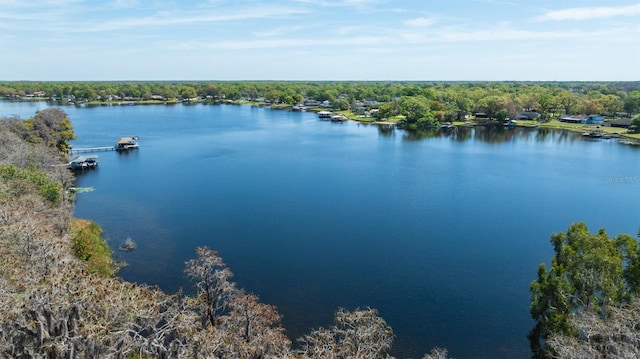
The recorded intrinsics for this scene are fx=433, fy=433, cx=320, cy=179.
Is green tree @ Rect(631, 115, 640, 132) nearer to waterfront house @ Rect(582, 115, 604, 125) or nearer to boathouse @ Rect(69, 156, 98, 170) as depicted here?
waterfront house @ Rect(582, 115, 604, 125)

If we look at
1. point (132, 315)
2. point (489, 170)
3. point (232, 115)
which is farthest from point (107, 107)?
point (132, 315)

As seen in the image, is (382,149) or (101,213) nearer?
(101,213)

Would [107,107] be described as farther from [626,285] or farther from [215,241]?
[626,285]

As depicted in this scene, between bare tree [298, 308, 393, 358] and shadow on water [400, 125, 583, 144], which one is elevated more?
shadow on water [400, 125, 583, 144]

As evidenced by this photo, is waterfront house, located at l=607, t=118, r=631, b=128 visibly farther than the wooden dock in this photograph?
Yes

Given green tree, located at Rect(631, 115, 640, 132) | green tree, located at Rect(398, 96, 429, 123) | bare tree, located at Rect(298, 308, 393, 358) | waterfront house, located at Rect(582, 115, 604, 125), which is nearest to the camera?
bare tree, located at Rect(298, 308, 393, 358)

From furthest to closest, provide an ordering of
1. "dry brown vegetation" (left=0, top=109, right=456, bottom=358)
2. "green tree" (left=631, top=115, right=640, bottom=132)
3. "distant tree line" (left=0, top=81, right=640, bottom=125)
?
"distant tree line" (left=0, top=81, right=640, bottom=125) → "green tree" (left=631, top=115, right=640, bottom=132) → "dry brown vegetation" (left=0, top=109, right=456, bottom=358)

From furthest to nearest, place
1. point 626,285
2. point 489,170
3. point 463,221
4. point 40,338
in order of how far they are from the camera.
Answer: point 489,170
point 463,221
point 626,285
point 40,338

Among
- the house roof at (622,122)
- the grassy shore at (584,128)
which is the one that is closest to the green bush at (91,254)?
the grassy shore at (584,128)

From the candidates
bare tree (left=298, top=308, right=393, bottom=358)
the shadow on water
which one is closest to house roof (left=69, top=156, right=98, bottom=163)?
bare tree (left=298, top=308, right=393, bottom=358)
